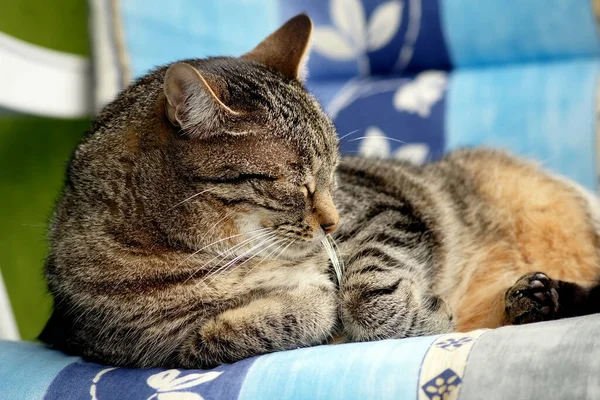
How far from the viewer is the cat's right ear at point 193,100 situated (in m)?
1.00

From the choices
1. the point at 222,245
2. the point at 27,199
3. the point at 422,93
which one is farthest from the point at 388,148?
the point at 27,199

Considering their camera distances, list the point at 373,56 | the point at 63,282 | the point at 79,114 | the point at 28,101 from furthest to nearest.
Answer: the point at 373,56
the point at 79,114
the point at 28,101
the point at 63,282

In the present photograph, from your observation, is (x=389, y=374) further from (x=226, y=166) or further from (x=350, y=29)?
(x=350, y=29)

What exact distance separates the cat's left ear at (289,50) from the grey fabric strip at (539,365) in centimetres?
65

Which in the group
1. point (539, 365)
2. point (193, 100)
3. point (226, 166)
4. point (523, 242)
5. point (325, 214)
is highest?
point (193, 100)

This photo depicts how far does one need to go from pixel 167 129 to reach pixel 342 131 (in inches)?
37.4

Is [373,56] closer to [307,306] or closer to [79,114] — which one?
[79,114]

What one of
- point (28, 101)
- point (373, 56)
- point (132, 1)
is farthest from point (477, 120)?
point (28, 101)

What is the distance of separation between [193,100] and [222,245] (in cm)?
25

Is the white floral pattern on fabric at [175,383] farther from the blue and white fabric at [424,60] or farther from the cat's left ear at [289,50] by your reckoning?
the blue and white fabric at [424,60]

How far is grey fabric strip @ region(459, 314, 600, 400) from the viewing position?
0.75 meters

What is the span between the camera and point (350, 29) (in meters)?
2.07

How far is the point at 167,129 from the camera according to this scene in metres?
1.11

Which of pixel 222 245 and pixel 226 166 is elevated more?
pixel 226 166
